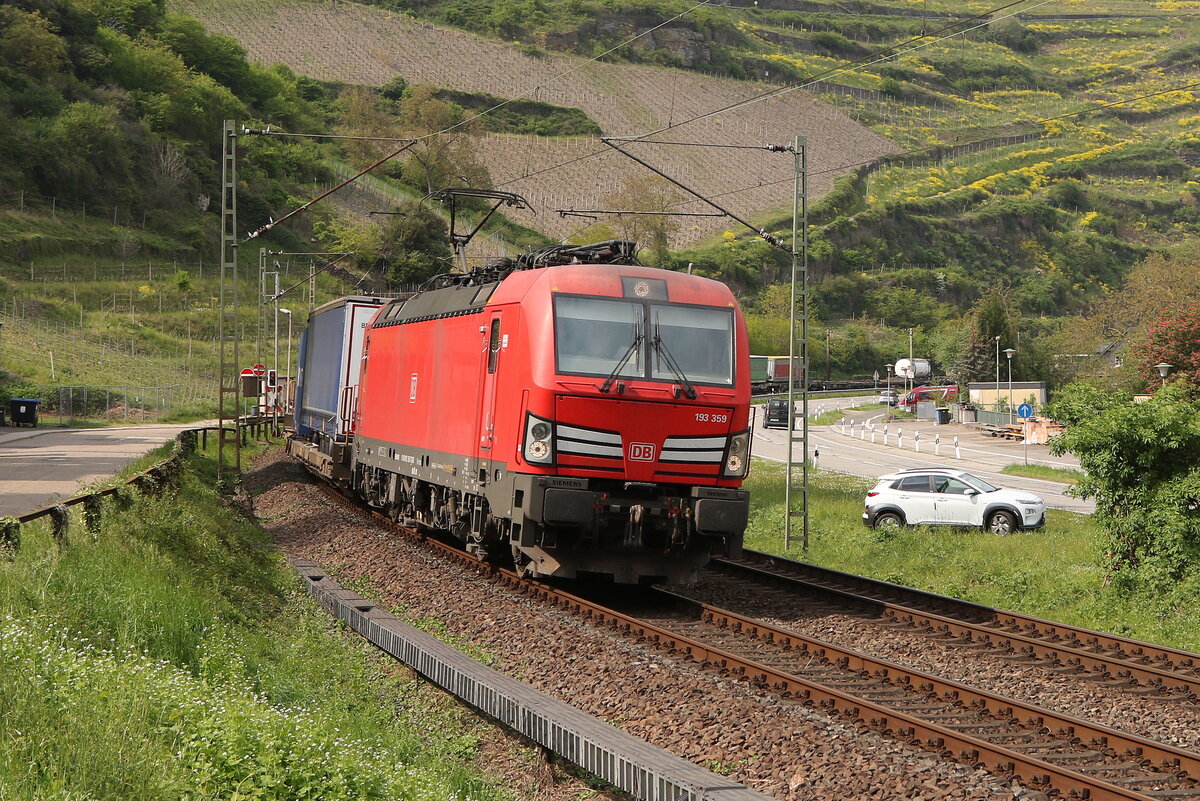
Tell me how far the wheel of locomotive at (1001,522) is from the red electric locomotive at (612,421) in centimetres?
1210

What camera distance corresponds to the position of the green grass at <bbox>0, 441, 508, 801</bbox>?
601 cm

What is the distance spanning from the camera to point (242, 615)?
12.3 m

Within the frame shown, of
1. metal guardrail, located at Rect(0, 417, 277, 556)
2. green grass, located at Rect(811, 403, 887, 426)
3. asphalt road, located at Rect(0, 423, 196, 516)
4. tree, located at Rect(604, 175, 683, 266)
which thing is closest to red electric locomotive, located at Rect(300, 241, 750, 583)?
metal guardrail, located at Rect(0, 417, 277, 556)

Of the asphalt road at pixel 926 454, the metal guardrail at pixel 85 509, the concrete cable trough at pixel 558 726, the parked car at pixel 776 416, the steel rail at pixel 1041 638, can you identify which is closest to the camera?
the concrete cable trough at pixel 558 726

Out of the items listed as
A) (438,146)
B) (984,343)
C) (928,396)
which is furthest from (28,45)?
(984,343)

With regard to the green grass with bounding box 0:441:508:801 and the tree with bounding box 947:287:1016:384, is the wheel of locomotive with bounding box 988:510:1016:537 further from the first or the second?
the tree with bounding box 947:287:1016:384

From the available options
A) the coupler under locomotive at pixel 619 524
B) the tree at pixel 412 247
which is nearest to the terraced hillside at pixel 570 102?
the tree at pixel 412 247

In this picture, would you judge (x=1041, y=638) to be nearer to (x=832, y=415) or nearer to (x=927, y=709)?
(x=927, y=709)

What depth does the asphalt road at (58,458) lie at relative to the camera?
62.8 feet

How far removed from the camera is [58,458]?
27984 mm

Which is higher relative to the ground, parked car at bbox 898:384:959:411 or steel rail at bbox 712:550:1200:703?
parked car at bbox 898:384:959:411

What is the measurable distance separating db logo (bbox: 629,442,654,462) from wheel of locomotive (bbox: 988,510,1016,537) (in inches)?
519

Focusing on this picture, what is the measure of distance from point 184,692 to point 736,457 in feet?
27.0

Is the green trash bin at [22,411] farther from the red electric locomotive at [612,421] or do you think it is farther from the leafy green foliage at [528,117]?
the leafy green foliage at [528,117]
